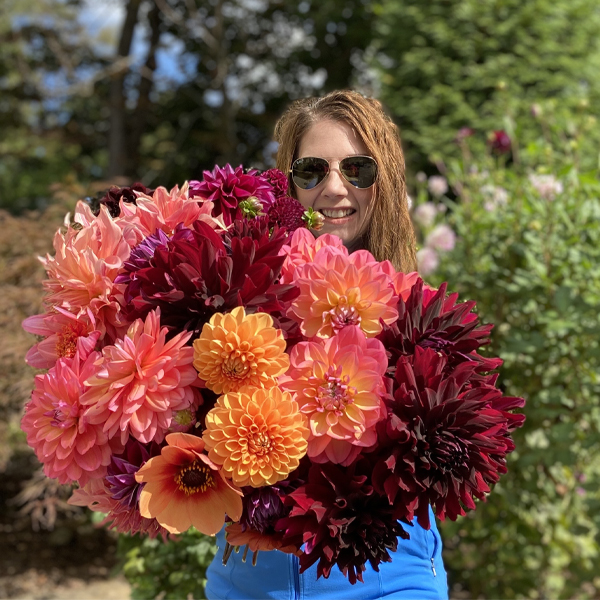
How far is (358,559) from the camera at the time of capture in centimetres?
104

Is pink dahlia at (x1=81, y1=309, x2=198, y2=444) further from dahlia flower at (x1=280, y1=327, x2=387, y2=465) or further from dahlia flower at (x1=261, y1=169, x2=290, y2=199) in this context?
dahlia flower at (x1=261, y1=169, x2=290, y2=199)

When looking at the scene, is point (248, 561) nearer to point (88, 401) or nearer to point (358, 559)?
point (358, 559)

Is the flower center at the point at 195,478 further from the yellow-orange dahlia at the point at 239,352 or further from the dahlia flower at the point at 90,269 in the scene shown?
the dahlia flower at the point at 90,269

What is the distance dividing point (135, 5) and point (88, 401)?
9.33 m

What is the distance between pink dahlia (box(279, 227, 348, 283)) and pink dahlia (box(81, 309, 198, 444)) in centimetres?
24

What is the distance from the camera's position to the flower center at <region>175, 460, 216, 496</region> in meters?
1.05

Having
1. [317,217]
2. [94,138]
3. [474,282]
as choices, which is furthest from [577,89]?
[94,138]

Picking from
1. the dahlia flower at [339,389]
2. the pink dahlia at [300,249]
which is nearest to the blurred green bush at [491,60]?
the pink dahlia at [300,249]

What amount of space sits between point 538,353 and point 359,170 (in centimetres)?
149

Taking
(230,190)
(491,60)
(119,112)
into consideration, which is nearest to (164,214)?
(230,190)

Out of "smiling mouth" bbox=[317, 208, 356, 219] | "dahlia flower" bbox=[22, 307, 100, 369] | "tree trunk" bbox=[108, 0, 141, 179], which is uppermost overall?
"smiling mouth" bbox=[317, 208, 356, 219]

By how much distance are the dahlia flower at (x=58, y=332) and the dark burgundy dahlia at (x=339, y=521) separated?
450 mm

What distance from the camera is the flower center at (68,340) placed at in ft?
3.73

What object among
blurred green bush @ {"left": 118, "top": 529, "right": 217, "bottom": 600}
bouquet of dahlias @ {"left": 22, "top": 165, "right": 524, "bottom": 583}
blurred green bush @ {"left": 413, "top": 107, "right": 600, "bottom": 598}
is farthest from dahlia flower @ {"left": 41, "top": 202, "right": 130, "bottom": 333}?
blurred green bush @ {"left": 413, "top": 107, "right": 600, "bottom": 598}
